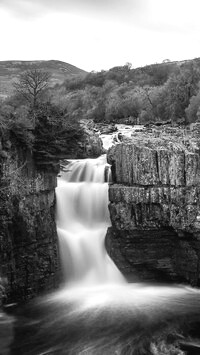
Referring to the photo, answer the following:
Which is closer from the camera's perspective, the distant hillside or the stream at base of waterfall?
the stream at base of waterfall

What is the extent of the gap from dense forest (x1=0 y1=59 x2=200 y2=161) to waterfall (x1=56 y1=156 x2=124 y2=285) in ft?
10.7

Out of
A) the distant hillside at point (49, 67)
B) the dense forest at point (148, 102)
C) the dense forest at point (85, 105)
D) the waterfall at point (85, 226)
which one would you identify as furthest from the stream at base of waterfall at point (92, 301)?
the distant hillside at point (49, 67)

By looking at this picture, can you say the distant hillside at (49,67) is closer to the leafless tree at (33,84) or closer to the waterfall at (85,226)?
the leafless tree at (33,84)

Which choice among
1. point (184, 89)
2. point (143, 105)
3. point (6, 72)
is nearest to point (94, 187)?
point (184, 89)

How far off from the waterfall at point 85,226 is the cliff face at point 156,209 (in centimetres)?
78

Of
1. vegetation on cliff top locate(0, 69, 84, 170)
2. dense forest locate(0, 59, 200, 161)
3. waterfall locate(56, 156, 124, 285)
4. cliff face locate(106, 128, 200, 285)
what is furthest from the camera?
waterfall locate(56, 156, 124, 285)

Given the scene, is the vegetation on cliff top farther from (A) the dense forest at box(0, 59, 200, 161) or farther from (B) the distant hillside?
(B) the distant hillside

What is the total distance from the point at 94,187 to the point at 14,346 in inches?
470

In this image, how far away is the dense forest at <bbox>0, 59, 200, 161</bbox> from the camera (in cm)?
2416

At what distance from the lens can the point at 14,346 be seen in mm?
17984

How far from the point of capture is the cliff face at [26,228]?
73.6 feet

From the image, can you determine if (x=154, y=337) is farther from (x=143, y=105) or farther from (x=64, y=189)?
(x=143, y=105)

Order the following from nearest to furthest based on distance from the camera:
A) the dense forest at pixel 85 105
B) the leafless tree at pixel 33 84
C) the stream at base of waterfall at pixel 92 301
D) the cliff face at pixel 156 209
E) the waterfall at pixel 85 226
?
the stream at base of waterfall at pixel 92 301, the dense forest at pixel 85 105, the cliff face at pixel 156 209, the waterfall at pixel 85 226, the leafless tree at pixel 33 84

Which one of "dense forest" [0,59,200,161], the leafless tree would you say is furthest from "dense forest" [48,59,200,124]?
the leafless tree
